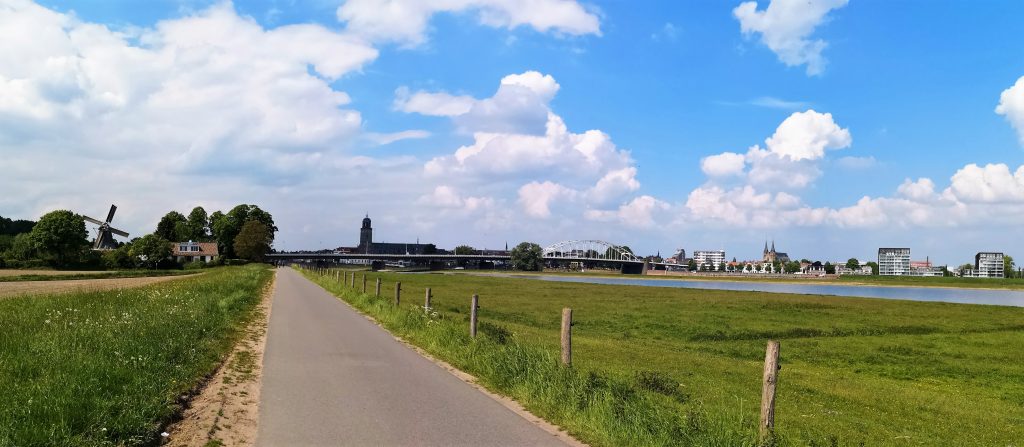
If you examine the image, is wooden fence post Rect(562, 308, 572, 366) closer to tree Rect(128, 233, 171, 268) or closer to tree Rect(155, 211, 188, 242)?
tree Rect(128, 233, 171, 268)

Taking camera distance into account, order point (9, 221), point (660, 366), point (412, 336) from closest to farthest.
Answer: point (660, 366), point (412, 336), point (9, 221)

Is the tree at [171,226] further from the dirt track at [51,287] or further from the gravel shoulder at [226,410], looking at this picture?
the gravel shoulder at [226,410]

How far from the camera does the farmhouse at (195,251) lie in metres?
148

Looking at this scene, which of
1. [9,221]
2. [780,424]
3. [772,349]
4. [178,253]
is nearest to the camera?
[772,349]

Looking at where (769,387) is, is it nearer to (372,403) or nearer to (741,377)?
(372,403)

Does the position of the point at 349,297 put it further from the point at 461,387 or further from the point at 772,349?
the point at 772,349

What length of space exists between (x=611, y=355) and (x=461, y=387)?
8317 mm

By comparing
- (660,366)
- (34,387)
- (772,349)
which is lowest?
(660,366)

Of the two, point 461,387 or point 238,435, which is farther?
point 461,387

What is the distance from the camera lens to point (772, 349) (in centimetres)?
761

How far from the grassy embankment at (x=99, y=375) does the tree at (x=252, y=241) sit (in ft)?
356

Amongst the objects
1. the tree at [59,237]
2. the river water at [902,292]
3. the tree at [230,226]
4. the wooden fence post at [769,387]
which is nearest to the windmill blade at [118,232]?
the tree at [230,226]

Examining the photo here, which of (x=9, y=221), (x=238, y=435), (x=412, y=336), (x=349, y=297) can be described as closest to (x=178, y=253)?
(x=9, y=221)

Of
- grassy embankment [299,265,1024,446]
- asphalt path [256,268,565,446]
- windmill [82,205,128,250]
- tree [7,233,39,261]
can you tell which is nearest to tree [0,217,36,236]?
windmill [82,205,128,250]
